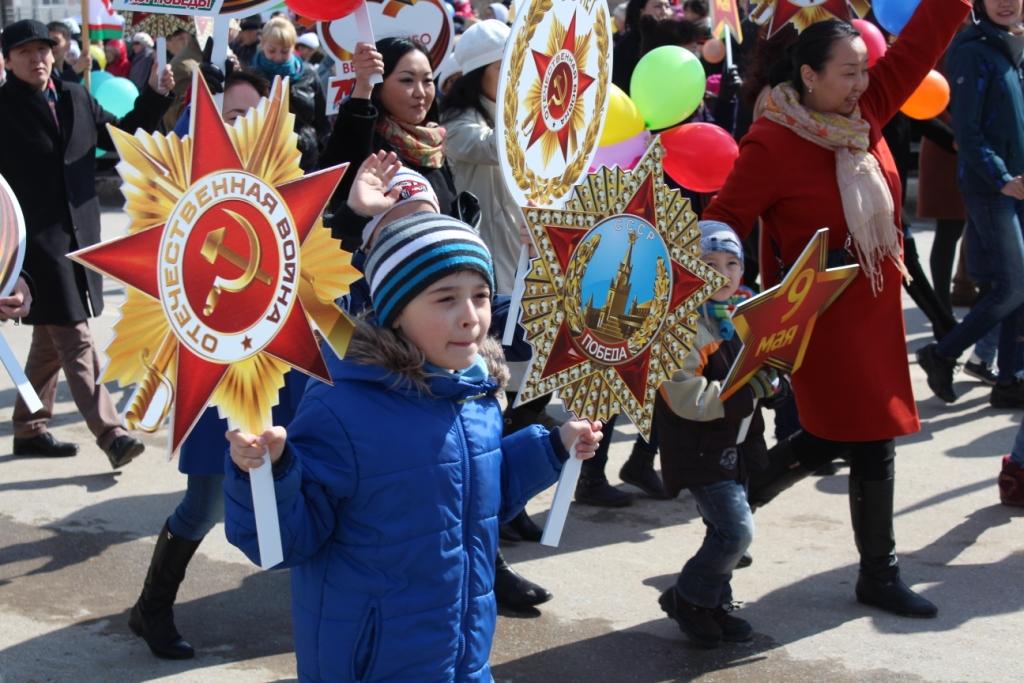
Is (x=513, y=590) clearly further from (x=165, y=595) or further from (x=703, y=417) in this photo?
(x=165, y=595)

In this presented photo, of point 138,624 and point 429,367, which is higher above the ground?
point 429,367

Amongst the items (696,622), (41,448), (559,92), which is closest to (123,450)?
(41,448)

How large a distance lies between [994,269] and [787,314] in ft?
10.4

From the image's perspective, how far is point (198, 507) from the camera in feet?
13.5

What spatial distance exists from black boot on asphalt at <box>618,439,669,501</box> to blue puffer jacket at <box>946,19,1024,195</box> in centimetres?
220

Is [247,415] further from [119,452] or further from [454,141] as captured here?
[119,452]

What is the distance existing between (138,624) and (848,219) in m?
2.51

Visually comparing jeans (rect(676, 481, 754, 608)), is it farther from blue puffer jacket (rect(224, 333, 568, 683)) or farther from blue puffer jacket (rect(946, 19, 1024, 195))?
blue puffer jacket (rect(946, 19, 1024, 195))

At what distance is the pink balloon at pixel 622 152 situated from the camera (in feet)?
19.7

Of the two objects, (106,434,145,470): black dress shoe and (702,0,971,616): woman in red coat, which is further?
(106,434,145,470): black dress shoe

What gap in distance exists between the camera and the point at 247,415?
243cm

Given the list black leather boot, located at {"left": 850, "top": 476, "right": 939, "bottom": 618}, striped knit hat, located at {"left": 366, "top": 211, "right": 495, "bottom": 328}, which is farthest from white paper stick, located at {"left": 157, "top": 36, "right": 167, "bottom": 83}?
black leather boot, located at {"left": 850, "top": 476, "right": 939, "bottom": 618}

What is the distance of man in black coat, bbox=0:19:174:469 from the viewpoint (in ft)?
18.7

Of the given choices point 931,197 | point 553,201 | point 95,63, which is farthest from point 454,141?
point 95,63
